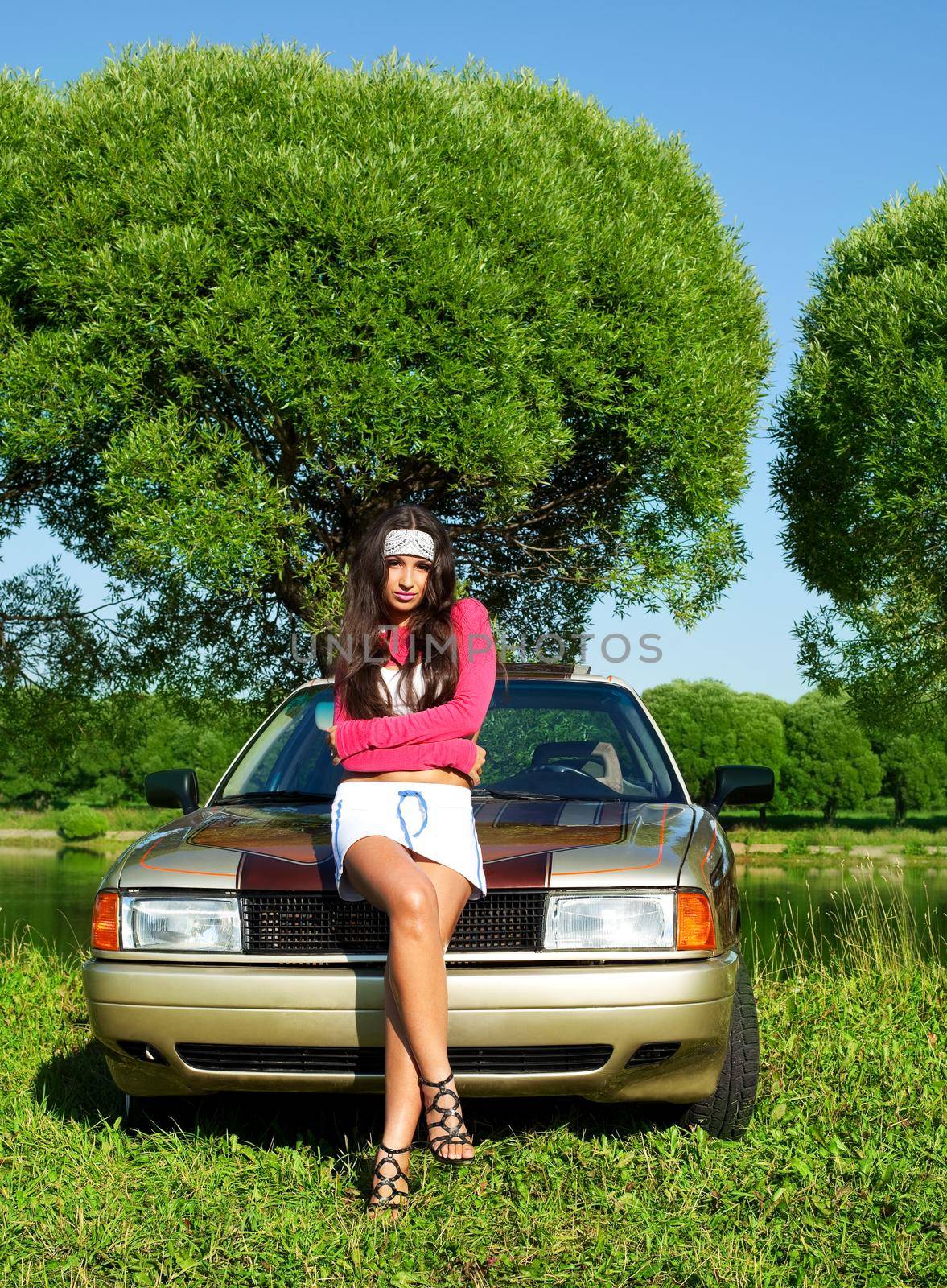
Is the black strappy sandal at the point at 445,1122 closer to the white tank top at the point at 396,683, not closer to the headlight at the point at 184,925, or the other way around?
the headlight at the point at 184,925

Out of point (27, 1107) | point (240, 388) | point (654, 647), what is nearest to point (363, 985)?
point (27, 1107)

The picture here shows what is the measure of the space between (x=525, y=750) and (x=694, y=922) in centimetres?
159

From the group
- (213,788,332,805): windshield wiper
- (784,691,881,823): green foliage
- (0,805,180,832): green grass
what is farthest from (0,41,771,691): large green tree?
(0,805,180,832): green grass

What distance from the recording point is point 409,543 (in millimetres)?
3951

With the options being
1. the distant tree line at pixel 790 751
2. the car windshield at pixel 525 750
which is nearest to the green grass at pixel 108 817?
the distant tree line at pixel 790 751

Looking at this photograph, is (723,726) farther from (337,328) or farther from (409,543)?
(409,543)

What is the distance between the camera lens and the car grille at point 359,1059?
3.48 m

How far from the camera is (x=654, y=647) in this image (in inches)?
394

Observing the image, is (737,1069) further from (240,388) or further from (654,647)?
(240,388)

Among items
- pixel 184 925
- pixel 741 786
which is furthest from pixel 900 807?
pixel 184 925

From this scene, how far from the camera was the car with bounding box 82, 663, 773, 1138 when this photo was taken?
3439 millimetres

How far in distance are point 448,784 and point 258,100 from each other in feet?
28.6

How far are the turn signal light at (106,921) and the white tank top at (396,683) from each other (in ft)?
3.54

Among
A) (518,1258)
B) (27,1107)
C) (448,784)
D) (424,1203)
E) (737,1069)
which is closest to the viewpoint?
(518,1258)
